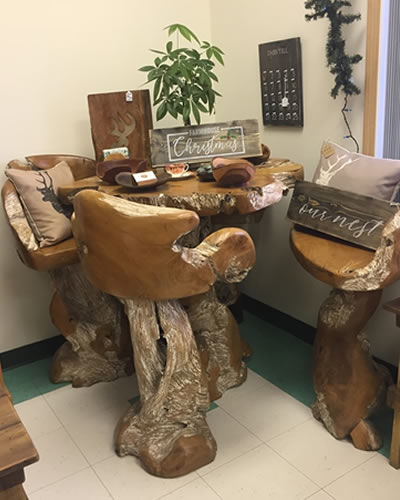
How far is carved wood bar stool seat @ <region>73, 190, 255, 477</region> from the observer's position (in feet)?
5.28

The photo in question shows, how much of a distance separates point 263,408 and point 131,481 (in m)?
0.71

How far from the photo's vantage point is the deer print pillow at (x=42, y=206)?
7.68 feet

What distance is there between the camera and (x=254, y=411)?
229cm

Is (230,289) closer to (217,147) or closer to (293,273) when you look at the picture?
(293,273)

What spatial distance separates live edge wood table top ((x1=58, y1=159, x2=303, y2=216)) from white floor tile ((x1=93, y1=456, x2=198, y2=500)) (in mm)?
1058

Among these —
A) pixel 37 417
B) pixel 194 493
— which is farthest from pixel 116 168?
pixel 194 493

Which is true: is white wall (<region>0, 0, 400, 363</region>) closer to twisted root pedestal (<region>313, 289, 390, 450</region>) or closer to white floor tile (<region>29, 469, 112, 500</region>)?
twisted root pedestal (<region>313, 289, 390, 450</region>)

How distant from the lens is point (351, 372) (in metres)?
A: 2.00

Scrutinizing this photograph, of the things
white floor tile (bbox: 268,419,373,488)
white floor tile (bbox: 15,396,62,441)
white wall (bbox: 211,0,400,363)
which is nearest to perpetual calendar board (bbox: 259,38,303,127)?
white wall (bbox: 211,0,400,363)

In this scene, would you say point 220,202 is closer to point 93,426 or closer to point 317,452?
point 317,452

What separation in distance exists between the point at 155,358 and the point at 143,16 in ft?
6.58

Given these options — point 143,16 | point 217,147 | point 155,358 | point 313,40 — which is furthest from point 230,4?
point 155,358

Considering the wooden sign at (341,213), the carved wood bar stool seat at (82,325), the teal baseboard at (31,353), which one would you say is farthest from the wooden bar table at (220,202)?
the teal baseboard at (31,353)

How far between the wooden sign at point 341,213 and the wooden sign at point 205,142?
1.21ft
